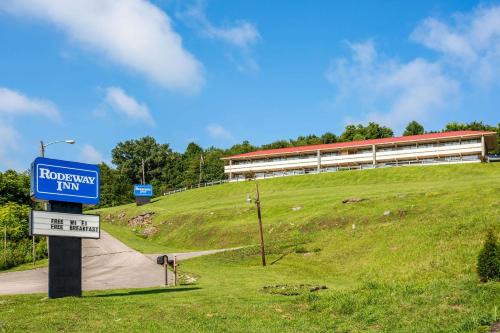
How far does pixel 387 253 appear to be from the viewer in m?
36.8

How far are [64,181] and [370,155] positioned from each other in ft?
269

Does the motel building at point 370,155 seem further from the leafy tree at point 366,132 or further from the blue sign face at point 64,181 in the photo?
the blue sign face at point 64,181

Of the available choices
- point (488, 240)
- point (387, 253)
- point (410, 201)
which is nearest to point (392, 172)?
point (410, 201)

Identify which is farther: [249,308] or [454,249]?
[454,249]

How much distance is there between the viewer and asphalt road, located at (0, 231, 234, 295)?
1251 inches

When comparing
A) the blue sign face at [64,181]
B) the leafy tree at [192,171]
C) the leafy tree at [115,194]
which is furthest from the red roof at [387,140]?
the blue sign face at [64,181]

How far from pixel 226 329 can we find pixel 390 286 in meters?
8.12

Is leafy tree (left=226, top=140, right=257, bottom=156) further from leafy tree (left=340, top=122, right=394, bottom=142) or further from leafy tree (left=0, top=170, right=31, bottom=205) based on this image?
leafy tree (left=0, top=170, right=31, bottom=205)

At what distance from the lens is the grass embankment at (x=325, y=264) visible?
16.7m

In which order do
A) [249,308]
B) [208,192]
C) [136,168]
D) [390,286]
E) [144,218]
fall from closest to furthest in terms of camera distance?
[249,308] → [390,286] → [144,218] → [208,192] → [136,168]

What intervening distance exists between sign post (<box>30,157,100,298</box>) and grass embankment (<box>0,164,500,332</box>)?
1193 millimetres

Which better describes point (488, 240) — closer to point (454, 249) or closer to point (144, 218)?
point (454, 249)

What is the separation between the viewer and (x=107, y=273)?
127 feet

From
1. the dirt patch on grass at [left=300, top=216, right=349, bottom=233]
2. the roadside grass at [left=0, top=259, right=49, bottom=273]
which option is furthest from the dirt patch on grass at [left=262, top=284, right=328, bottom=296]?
the roadside grass at [left=0, top=259, right=49, bottom=273]
